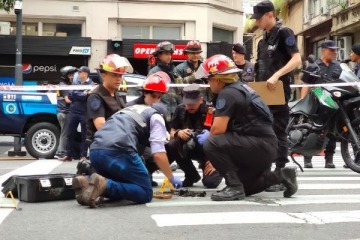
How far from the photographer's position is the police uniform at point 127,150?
19.0ft

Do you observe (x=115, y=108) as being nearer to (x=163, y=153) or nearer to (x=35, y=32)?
(x=163, y=153)

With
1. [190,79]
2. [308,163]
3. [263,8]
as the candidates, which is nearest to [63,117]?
[190,79]

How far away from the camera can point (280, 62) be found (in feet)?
22.4

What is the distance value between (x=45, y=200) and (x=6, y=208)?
1.61 feet

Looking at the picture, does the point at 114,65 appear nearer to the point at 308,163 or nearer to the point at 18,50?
the point at 308,163

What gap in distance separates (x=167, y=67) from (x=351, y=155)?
2805 mm

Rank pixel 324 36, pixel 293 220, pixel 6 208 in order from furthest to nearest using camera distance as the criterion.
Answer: pixel 324 36
pixel 6 208
pixel 293 220

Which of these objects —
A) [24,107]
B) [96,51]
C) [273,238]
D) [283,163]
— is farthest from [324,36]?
[273,238]

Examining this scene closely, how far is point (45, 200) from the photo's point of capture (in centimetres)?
613

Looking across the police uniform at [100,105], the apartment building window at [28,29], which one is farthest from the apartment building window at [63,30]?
the police uniform at [100,105]

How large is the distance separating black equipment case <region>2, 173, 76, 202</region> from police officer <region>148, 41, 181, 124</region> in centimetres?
264

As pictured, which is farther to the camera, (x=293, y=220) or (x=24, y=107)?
(x=24, y=107)

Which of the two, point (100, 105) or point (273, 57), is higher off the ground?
point (273, 57)

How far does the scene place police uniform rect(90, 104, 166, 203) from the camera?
5797 millimetres
